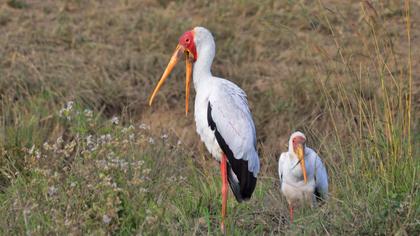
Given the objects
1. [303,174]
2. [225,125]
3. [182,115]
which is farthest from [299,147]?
[182,115]

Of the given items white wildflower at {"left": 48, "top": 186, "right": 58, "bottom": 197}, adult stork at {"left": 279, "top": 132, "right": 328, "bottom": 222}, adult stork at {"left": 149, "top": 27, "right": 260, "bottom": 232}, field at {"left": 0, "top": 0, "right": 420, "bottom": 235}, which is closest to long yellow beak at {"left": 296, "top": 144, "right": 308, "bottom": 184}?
adult stork at {"left": 279, "top": 132, "right": 328, "bottom": 222}

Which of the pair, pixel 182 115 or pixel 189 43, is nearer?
pixel 189 43

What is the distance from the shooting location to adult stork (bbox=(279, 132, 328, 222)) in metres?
6.12

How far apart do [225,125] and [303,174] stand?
3.34ft

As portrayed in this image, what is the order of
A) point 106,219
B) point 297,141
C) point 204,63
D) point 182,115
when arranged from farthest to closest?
point 182,115 → point 297,141 → point 204,63 → point 106,219

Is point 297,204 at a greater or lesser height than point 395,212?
lesser

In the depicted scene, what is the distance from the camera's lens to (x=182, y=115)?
832cm

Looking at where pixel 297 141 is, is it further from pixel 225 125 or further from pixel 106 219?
pixel 106 219

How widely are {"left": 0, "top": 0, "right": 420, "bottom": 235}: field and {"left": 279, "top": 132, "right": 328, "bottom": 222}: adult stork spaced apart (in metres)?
0.09

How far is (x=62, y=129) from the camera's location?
25.5 ft

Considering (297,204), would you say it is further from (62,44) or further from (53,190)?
(62,44)

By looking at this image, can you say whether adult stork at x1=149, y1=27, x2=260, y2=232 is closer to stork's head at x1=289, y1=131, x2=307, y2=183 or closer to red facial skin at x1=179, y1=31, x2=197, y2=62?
red facial skin at x1=179, y1=31, x2=197, y2=62

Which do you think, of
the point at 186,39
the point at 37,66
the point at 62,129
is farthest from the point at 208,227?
the point at 37,66

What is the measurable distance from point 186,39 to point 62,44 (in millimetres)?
3439
